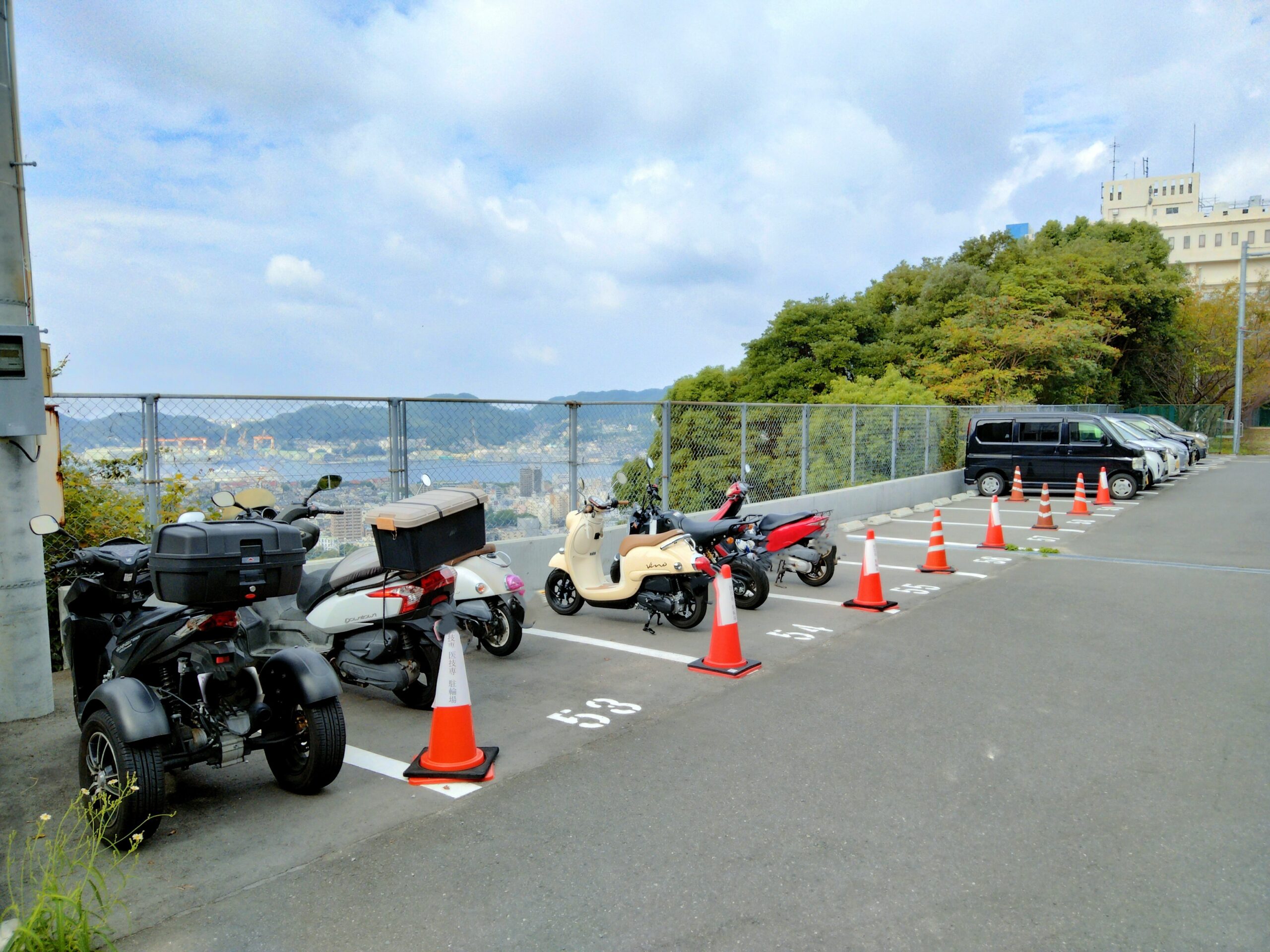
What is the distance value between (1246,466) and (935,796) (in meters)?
31.5

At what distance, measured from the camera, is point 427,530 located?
533 centimetres

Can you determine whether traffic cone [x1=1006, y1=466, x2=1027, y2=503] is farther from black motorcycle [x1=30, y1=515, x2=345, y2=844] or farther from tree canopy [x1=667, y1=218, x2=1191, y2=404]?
black motorcycle [x1=30, y1=515, x2=345, y2=844]

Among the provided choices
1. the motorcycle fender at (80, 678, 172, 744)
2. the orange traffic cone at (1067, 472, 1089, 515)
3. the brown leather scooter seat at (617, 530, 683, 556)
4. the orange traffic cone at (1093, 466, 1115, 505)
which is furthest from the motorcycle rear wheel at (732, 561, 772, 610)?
the orange traffic cone at (1093, 466, 1115, 505)

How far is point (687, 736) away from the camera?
5.19 meters

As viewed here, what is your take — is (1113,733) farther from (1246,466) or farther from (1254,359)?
(1254,359)

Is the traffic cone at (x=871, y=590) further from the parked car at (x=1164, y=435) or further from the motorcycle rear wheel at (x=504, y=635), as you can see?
the parked car at (x=1164, y=435)

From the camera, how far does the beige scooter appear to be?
7.71m

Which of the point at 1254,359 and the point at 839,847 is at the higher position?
the point at 1254,359

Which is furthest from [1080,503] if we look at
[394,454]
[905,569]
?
[394,454]

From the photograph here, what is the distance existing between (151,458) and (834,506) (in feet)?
35.8

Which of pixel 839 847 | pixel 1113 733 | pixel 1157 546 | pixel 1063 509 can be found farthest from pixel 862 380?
pixel 839 847

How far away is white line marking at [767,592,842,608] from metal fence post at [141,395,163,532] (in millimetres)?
5738

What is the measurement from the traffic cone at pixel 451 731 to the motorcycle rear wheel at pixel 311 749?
46cm

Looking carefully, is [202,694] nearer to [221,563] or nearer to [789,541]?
[221,563]
